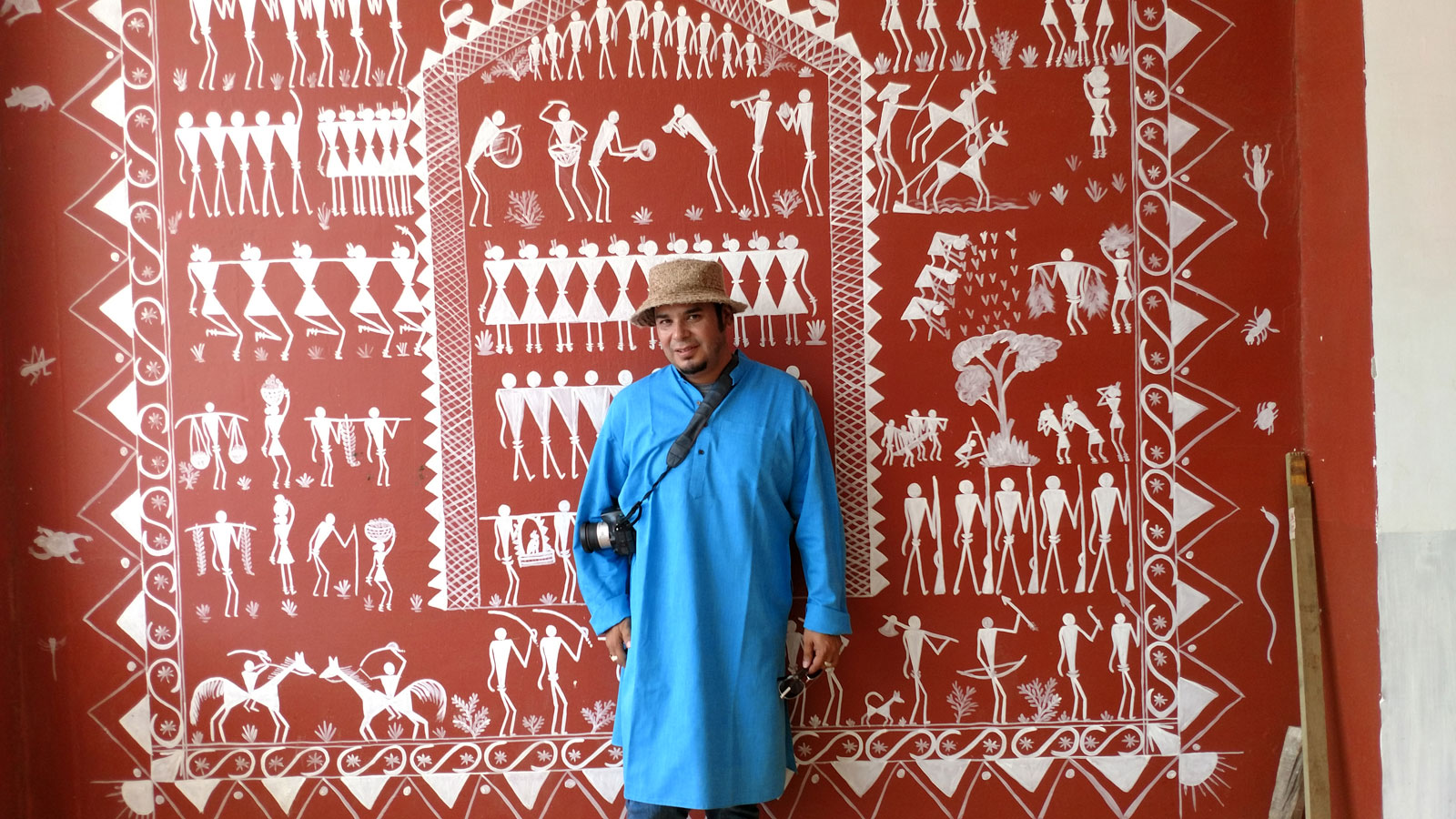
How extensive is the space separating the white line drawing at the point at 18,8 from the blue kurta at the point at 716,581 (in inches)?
85.9

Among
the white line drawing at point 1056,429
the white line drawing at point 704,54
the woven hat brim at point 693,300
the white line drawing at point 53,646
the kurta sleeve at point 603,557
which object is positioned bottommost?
the white line drawing at point 53,646

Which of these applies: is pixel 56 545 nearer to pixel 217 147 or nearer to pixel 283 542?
pixel 283 542

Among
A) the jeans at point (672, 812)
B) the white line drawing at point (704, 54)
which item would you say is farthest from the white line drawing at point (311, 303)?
the jeans at point (672, 812)

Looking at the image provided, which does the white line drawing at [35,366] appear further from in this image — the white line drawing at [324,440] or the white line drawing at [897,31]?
the white line drawing at [897,31]

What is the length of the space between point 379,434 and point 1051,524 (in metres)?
2.10

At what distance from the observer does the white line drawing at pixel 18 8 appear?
9.46ft

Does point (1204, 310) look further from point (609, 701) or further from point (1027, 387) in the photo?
point (609, 701)

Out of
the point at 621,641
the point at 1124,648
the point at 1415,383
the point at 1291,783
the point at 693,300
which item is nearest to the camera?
the point at 1415,383

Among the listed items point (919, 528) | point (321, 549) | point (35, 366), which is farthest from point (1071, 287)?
point (35, 366)

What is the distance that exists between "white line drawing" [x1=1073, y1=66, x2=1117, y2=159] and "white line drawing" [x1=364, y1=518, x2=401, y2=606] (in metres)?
2.47

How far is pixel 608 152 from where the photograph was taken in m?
2.91

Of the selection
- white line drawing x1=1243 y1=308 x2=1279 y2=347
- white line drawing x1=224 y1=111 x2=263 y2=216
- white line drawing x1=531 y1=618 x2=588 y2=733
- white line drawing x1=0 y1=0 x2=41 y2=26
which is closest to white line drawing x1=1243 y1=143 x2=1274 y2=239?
white line drawing x1=1243 y1=308 x2=1279 y2=347

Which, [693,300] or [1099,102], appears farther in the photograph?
[1099,102]

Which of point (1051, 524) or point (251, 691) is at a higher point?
point (1051, 524)
